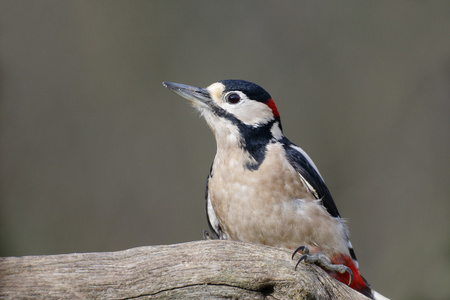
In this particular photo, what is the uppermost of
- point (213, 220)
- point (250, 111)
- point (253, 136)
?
point (250, 111)

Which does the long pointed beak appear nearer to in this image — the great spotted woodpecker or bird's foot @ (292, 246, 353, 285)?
the great spotted woodpecker

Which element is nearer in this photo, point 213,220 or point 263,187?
point 263,187

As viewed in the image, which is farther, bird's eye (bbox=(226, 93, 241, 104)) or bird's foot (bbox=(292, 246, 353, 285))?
bird's eye (bbox=(226, 93, 241, 104))

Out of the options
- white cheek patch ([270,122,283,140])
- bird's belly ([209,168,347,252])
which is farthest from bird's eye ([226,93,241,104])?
bird's belly ([209,168,347,252])

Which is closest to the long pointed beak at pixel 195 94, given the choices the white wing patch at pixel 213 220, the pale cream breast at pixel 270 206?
the pale cream breast at pixel 270 206

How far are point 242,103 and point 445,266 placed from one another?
2.71 m

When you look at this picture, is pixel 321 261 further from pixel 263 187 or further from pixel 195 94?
pixel 195 94

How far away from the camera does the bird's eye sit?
2379 mm

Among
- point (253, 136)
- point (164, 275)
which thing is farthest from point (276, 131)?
point (164, 275)

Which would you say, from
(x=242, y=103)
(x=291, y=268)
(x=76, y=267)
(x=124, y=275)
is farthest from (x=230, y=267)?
(x=242, y=103)

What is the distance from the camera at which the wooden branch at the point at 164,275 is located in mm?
1800

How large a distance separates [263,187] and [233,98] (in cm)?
44

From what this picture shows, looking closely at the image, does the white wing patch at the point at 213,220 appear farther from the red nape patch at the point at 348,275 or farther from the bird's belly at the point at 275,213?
the red nape patch at the point at 348,275

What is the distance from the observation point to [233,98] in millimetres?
2381
